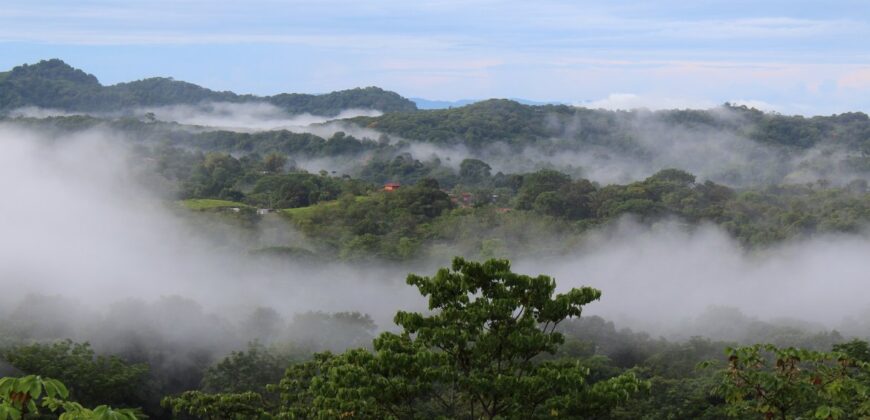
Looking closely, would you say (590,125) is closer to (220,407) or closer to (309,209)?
(309,209)

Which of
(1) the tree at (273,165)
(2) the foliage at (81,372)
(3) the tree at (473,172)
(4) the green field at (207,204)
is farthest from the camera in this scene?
(3) the tree at (473,172)

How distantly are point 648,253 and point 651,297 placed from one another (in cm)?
809

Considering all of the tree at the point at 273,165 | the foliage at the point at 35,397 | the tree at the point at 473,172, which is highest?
the foliage at the point at 35,397

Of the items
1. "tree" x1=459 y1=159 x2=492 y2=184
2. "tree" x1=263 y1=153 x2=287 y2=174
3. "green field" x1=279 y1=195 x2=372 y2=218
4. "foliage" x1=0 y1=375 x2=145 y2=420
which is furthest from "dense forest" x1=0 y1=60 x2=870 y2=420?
"tree" x1=263 y1=153 x2=287 y2=174

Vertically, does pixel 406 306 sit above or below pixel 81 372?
below

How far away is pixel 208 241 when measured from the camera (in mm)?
48719

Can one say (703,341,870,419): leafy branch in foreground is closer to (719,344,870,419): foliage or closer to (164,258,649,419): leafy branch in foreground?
(719,344,870,419): foliage

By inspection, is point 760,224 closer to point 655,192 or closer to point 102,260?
point 655,192

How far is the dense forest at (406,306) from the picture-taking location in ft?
35.9

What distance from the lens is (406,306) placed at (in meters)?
38.2

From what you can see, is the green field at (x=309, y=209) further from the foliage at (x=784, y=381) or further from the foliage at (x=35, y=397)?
the foliage at (x=35, y=397)

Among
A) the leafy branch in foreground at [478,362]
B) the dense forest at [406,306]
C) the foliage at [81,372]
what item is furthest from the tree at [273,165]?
the leafy branch in foreground at [478,362]

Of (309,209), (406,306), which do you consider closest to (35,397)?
(406,306)

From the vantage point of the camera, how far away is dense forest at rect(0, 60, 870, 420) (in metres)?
10.9
